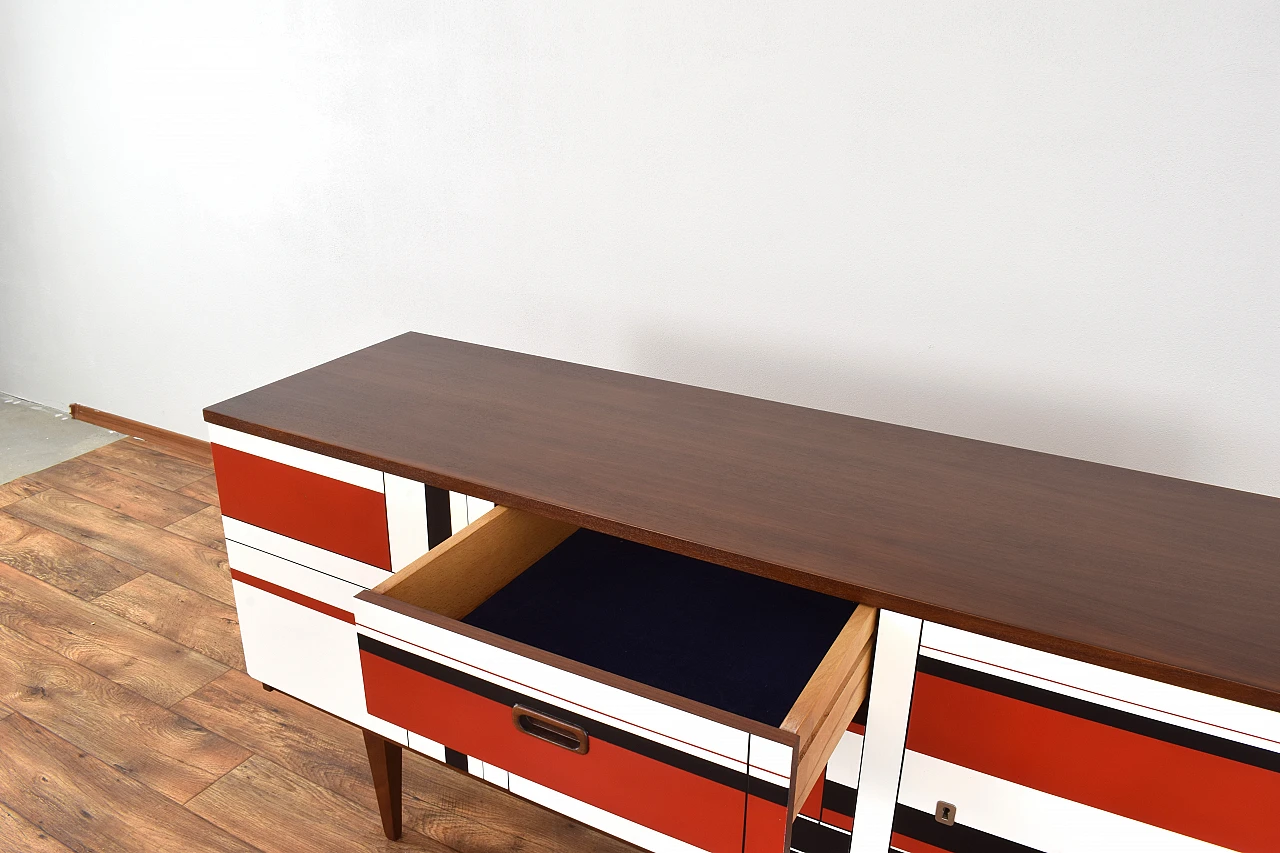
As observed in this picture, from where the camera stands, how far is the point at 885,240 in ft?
4.61

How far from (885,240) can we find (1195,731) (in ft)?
2.59

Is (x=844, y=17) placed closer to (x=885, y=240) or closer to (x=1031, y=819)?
(x=885, y=240)

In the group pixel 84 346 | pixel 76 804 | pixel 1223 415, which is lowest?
pixel 76 804

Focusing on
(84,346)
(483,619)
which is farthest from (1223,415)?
(84,346)

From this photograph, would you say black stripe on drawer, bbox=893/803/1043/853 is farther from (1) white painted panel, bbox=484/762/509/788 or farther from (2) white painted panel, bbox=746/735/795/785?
(1) white painted panel, bbox=484/762/509/788

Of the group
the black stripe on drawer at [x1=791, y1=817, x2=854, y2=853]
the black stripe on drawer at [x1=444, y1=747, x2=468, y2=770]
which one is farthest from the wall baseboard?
the black stripe on drawer at [x1=791, y1=817, x2=854, y2=853]

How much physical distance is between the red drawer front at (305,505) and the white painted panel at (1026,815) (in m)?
0.70

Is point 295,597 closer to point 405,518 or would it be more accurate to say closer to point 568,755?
point 405,518

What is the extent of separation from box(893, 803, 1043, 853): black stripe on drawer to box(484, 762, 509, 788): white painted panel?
15.9 inches

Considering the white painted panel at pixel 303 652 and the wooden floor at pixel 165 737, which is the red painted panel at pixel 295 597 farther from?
the wooden floor at pixel 165 737

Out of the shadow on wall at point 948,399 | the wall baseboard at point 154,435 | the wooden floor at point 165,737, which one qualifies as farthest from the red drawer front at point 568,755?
the wall baseboard at point 154,435

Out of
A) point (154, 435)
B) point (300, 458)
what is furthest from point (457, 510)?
point (154, 435)

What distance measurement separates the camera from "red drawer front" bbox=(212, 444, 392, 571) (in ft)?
4.09

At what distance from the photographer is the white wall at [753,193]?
1.22 m
